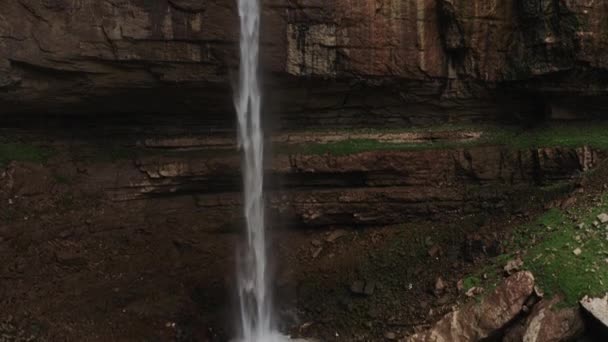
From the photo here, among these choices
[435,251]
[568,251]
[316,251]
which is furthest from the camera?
[316,251]

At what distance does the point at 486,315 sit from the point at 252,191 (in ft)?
21.5

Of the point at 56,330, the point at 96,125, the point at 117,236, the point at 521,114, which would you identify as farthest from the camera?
the point at 521,114

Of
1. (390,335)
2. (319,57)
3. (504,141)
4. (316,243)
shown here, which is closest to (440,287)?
(390,335)

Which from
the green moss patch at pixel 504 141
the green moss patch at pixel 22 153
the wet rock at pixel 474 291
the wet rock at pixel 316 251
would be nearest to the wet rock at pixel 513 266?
the wet rock at pixel 474 291

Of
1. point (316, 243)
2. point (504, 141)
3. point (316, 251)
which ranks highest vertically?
point (504, 141)

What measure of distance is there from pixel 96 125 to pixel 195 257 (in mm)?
4415

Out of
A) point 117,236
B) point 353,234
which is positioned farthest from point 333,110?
point 117,236

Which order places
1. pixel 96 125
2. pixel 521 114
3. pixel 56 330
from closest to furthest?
1. pixel 56 330
2. pixel 96 125
3. pixel 521 114

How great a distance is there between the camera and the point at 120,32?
→ 490 inches

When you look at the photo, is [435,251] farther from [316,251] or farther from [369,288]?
[316,251]

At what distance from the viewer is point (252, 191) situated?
14141 mm

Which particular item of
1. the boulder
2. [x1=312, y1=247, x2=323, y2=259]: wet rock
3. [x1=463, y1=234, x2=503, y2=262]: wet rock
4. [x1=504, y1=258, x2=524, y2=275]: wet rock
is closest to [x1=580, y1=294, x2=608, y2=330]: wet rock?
the boulder

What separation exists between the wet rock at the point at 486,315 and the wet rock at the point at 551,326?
14.4 inches

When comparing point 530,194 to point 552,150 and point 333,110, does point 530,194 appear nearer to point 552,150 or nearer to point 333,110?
point 552,150
